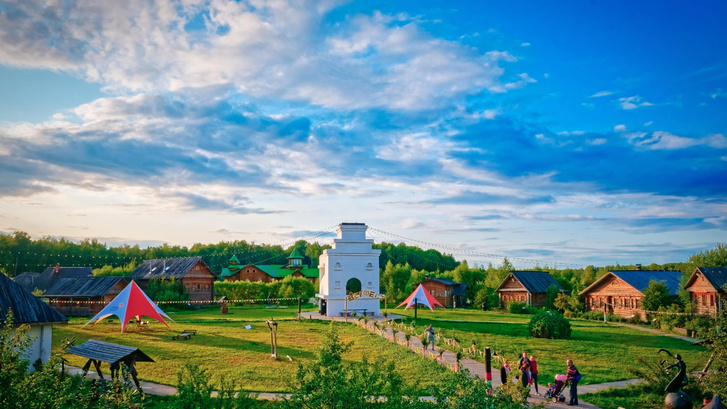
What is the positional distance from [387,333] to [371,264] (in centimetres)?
1127

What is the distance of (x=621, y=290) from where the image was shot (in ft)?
133

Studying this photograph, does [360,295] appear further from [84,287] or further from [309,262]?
[309,262]

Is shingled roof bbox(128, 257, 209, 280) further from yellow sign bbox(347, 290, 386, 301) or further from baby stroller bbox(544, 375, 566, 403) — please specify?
baby stroller bbox(544, 375, 566, 403)

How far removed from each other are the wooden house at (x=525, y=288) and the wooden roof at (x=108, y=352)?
4000 centimetres

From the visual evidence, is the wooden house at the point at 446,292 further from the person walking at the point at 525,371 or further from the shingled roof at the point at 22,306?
the shingled roof at the point at 22,306

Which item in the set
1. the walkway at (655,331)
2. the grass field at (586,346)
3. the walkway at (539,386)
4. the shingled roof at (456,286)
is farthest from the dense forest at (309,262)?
the walkway at (539,386)

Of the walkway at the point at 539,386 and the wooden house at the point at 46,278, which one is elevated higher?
the wooden house at the point at 46,278

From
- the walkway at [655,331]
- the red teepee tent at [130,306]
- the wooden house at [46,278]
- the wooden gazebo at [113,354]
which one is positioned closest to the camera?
the wooden gazebo at [113,354]

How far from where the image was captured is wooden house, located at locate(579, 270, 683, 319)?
3925cm

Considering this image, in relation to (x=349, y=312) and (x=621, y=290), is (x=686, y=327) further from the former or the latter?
(x=349, y=312)

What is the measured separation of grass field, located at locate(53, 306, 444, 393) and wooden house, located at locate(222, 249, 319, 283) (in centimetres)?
3611

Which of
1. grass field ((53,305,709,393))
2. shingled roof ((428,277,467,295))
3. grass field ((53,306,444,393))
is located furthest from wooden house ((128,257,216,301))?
shingled roof ((428,277,467,295))

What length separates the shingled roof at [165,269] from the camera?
4980 cm

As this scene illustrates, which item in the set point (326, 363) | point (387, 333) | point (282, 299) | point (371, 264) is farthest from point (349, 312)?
point (326, 363)
